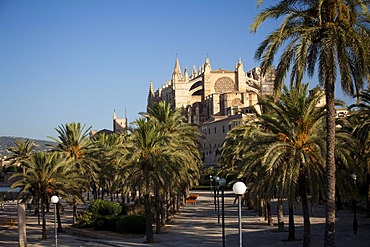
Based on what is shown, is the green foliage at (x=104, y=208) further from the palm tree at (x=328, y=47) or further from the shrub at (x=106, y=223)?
the palm tree at (x=328, y=47)

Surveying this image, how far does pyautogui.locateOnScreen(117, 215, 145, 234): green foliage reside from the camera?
92.9ft

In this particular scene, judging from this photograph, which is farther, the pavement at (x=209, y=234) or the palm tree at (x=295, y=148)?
the pavement at (x=209, y=234)

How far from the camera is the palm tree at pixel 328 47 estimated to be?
14.0 m

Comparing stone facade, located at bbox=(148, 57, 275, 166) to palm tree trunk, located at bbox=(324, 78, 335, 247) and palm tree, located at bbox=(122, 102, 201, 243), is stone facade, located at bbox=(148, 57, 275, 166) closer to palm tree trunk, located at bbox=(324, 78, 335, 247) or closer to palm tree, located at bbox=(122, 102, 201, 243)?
palm tree, located at bbox=(122, 102, 201, 243)

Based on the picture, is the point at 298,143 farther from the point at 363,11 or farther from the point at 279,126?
the point at 363,11

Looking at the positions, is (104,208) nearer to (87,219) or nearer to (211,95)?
(87,219)

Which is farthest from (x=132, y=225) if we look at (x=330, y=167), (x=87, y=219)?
(x=330, y=167)

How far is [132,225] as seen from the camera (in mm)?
28438

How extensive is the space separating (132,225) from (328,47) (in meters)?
17.7

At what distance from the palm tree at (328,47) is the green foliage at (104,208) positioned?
20519 millimetres

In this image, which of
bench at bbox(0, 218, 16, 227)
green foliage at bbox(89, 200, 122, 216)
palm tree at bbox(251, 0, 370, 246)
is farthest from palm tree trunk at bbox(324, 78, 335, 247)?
bench at bbox(0, 218, 16, 227)

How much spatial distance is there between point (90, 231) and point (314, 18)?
817 inches

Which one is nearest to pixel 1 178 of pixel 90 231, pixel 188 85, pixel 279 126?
pixel 188 85

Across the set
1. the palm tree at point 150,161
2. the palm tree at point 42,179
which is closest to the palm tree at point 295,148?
the palm tree at point 150,161
